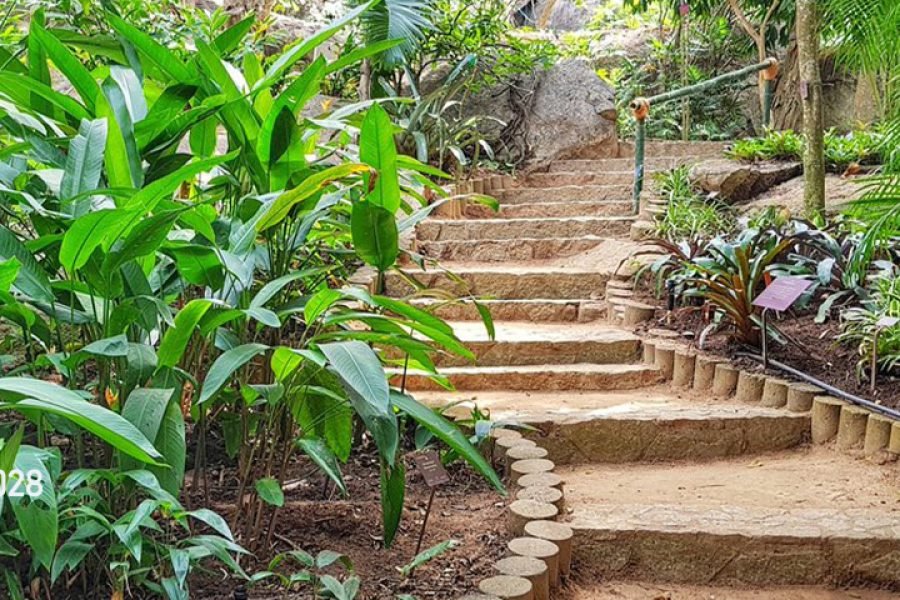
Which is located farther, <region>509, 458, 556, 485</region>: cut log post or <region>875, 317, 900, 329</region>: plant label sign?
<region>875, 317, 900, 329</region>: plant label sign

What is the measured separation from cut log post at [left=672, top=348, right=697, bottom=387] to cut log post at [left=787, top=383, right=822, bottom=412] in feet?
1.32

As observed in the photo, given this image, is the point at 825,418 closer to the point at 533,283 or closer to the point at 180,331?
the point at 533,283

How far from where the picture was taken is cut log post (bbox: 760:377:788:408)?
285 cm

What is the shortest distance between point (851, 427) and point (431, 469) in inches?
64.0

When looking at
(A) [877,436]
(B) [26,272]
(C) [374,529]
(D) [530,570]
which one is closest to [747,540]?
(D) [530,570]

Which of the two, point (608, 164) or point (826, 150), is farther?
point (608, 164)

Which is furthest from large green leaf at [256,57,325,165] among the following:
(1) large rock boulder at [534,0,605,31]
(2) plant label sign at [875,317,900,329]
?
(1) large rock boulder at [534,0,605,31]

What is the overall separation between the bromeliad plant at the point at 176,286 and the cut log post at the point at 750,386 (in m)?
1.67

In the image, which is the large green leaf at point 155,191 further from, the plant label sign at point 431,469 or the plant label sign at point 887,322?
the plant label sign at point 887,322

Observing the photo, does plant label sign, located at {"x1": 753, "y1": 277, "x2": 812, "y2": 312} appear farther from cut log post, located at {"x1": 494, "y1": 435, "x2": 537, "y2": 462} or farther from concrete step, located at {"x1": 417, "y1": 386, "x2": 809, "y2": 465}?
cut log post, located at {"x1": 494, "y1": 435, "x2": 537, "y2": 462}

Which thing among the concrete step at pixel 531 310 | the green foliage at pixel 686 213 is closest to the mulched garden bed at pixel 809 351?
the concrete step at pixel 531 310

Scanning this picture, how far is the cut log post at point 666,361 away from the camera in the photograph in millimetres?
3189

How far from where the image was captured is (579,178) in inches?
246

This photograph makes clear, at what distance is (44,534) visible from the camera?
99 centimetres
